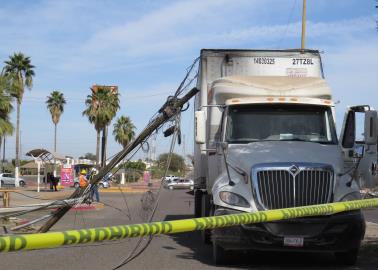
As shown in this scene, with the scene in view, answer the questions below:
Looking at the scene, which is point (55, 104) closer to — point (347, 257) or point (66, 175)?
point (66, 175)

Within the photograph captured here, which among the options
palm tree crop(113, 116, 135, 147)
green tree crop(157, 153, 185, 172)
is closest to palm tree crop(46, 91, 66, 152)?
palm tree crop(113, 116, 135, 147)

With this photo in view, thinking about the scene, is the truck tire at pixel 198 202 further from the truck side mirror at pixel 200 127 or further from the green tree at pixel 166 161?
the truck side mirror at pixel 200 127

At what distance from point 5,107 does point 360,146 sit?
78.6 ft

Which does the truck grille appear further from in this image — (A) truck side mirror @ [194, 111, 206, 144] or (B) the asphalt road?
(A) truck side mirror @ [194, 111, 206, 144]

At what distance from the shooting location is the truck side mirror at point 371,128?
9094mm

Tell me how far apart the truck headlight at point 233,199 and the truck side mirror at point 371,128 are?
7.85ft

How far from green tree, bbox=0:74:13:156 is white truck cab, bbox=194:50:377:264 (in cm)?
2018

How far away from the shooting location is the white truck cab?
8359 millimetres

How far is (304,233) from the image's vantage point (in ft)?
27.0

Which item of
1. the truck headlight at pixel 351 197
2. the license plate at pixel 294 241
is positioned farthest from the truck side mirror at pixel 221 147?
the truck headlight at pixel 351 197

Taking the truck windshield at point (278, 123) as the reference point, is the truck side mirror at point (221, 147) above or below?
below

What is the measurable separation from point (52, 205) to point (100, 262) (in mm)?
1547

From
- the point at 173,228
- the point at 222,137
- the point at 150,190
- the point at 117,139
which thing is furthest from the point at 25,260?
the point at 117,139

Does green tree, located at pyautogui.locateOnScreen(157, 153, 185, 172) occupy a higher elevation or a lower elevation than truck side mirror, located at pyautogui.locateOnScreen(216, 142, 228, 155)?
lower
